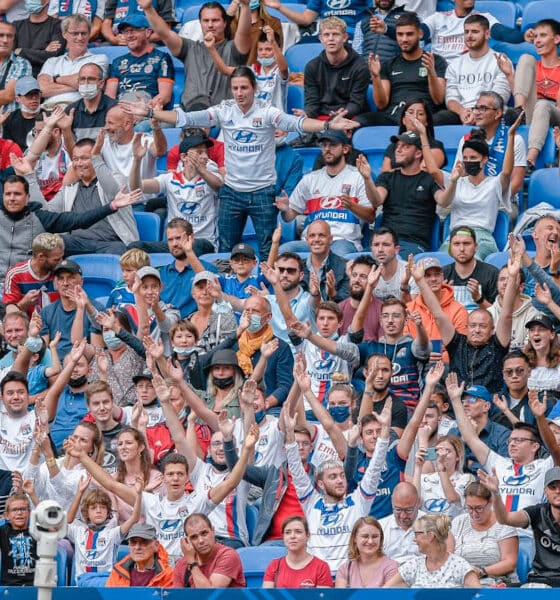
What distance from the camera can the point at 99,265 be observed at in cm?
1501

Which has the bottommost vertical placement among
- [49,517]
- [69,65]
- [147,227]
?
[147,227]

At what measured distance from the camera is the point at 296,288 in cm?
1391

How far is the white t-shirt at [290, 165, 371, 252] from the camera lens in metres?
14.7

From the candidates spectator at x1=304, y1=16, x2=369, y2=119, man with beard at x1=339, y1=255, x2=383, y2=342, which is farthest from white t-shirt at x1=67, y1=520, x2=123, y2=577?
spectator at x1=304, y1=16, x2=369, y2=119

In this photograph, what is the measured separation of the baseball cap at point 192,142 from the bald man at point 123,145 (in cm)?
34

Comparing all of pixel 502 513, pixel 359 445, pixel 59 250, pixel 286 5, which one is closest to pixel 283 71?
pixel 286 5

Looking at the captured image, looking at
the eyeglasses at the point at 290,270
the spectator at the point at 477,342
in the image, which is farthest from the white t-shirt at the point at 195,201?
the spectator at the point at 477,342

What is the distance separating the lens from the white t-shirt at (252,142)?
1502cm

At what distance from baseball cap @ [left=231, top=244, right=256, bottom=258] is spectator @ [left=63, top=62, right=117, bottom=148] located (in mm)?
2438

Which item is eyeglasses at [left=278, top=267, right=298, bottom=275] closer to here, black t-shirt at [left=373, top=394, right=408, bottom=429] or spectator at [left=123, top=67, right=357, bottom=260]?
spectator at [left=123, top=67, right=357, bottom=260]

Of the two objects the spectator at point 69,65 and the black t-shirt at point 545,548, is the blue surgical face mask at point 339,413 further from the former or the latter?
the spectator at point 69,65

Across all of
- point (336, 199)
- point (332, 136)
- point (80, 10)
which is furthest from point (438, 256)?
point (80, 10)

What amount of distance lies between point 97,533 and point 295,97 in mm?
5802

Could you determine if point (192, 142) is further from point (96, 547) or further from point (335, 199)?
point (96, 547)
